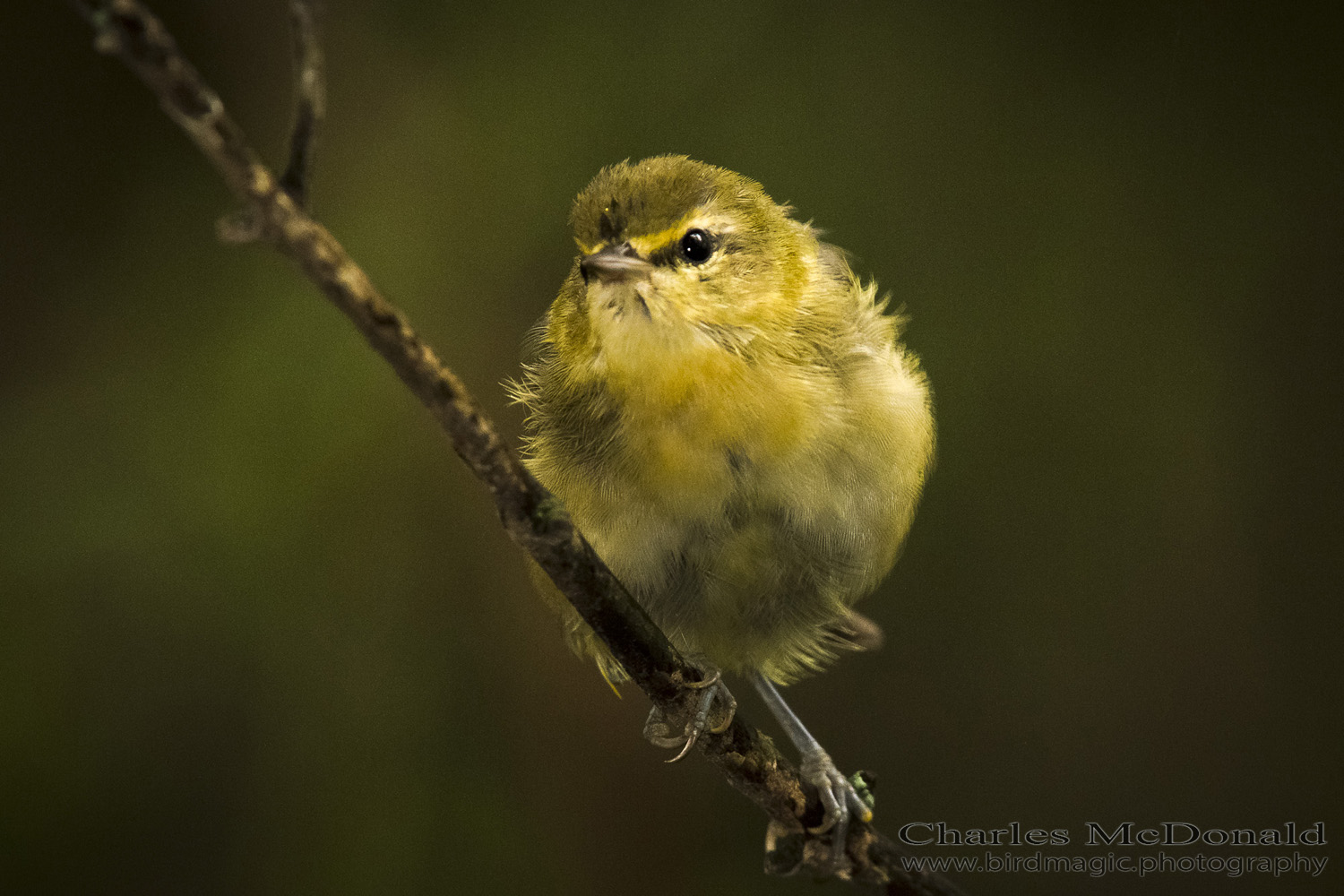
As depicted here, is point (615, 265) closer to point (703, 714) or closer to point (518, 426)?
point (703, 714)

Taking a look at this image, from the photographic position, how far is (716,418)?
1.26 m

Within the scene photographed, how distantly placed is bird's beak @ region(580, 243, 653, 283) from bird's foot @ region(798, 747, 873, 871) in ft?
2.53

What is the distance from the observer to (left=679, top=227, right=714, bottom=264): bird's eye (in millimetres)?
1322

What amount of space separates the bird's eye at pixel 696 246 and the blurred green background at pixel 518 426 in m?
0.90

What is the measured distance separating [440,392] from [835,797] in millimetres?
1022

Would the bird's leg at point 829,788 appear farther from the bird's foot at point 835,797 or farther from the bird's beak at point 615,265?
the bird's beak at point 615,265

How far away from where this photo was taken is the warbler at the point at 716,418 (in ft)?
4.17

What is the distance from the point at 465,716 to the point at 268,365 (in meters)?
0.82

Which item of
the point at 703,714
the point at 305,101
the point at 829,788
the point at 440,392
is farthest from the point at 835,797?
the point at 305,101

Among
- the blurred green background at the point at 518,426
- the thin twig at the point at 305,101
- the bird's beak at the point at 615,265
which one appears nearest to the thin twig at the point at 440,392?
the thin twig at the point at 305,101

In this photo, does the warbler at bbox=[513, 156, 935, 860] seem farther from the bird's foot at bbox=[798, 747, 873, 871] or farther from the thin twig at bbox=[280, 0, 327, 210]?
the thin twig at bbox=[280, 0, 327, 210]

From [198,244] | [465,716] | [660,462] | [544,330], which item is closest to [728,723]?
[660,462]

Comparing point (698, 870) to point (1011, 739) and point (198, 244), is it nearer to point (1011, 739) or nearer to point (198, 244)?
point (1011, 739)

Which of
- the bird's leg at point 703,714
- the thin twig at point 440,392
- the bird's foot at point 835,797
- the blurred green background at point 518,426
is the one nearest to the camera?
the thin twig at point 440,392
